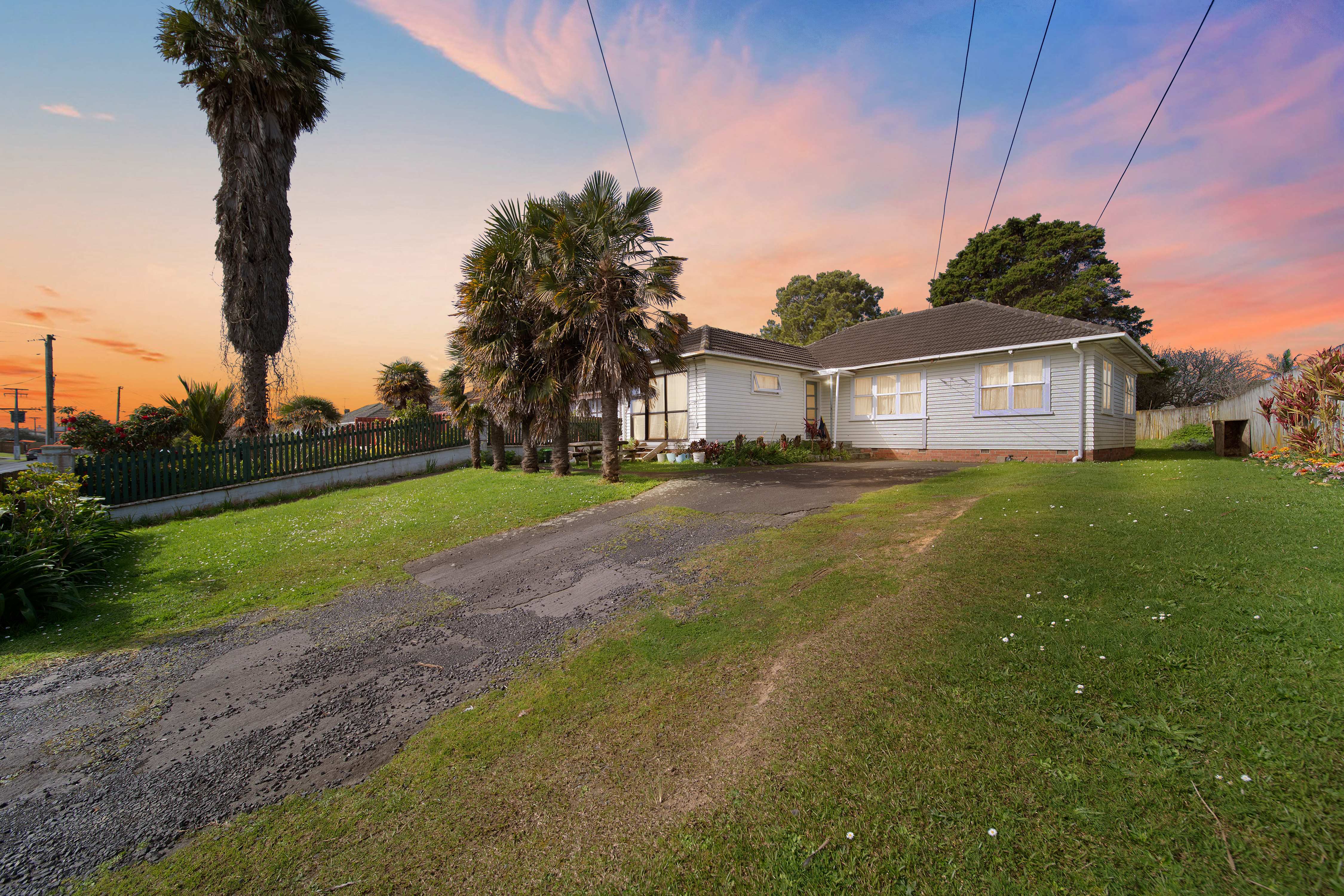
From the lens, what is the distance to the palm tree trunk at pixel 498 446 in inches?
617

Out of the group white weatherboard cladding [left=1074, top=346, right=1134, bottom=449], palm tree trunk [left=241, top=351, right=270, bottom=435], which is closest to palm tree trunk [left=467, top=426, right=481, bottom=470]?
palm tree trunk [left=241, top=351, right=270, bottom=435]

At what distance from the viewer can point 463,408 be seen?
1545cm

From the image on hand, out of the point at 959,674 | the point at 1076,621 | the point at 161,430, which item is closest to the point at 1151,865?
the point at 959,674

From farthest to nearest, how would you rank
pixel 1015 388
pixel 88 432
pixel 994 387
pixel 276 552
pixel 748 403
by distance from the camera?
pixel 748 403
pixel 994 387
pixel 1015 388
pixel 88 432
pixel 276 552

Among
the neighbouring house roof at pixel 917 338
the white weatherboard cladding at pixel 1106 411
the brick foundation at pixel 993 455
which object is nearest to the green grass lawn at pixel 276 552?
the neighbouring house roof at pixel 917 338

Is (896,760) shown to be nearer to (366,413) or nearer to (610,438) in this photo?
(610,438)

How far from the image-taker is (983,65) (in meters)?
9.16

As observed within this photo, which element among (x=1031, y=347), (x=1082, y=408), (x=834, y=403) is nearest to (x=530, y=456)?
(x=834, y=403)

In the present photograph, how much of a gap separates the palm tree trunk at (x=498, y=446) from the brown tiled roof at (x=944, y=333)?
12.3m

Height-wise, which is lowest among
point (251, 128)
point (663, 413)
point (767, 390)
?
point (663, 413)

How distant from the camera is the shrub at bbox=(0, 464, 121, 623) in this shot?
5.20 m

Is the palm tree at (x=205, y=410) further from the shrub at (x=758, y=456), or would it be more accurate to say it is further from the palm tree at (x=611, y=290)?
the shrub at (x=758, y=456)

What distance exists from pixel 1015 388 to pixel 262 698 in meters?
17.7

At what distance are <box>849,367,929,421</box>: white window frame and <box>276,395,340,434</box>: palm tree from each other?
72.1 ft
